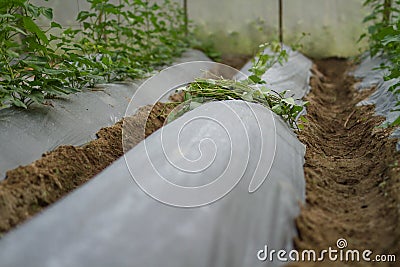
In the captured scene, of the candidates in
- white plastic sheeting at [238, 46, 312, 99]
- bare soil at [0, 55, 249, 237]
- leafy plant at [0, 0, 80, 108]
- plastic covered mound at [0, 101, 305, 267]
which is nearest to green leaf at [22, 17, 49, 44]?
leafy plant at [0, 0, 80, 108]

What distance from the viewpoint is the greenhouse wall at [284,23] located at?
7.95m

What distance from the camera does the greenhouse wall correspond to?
7953 mm

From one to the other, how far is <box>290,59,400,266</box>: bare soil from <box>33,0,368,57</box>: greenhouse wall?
416cm

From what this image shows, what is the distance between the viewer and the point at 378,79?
15.7 ft

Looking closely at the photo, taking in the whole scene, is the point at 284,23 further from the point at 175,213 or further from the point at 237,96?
the point at 175,213

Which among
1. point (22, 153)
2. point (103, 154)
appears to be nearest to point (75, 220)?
point (22, 153)

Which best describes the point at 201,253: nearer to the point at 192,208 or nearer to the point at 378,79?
the point at 192,208

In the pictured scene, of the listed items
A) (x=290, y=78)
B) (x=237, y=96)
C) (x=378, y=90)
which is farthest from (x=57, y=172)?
(x=290, y=78)

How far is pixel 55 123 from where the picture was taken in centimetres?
275

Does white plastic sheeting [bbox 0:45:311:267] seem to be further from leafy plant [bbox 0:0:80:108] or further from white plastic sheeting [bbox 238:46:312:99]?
white plastic sheeting [bbox 238:46:312:99]

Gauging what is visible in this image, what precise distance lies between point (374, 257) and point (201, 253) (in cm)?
70

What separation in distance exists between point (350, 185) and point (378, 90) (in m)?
2.03

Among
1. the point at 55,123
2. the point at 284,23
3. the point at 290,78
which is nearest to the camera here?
the point at 55,123

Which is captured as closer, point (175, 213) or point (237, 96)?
point (175, 213)
